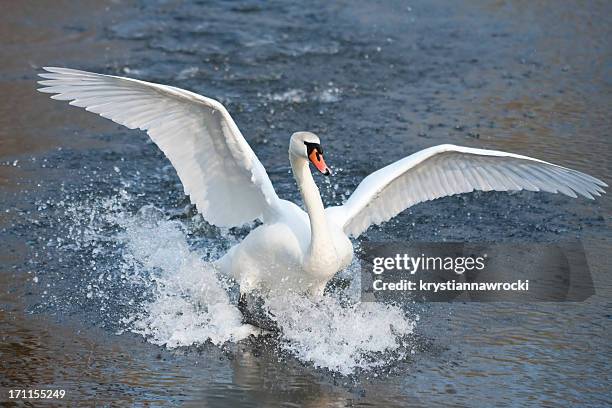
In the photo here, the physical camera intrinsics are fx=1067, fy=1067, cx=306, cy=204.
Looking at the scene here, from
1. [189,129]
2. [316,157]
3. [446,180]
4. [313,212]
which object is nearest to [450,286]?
[446,180]

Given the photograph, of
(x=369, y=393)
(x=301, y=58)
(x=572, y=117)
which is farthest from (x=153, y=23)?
(x=369, y=393)

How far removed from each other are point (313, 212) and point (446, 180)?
1.25 metres

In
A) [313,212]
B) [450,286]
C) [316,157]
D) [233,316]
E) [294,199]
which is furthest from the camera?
[294,199]

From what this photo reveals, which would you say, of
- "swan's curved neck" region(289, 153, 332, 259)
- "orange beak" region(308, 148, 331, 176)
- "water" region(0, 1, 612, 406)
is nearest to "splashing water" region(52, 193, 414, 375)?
"water" region(0, 1, 612, 406)

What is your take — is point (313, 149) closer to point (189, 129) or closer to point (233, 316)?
point (189, 129)

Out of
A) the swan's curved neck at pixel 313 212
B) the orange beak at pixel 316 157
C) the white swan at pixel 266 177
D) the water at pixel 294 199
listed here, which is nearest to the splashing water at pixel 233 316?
the water at pixel 294 199

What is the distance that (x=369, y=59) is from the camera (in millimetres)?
12609

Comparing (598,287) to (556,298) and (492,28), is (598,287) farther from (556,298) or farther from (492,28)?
(492,28)

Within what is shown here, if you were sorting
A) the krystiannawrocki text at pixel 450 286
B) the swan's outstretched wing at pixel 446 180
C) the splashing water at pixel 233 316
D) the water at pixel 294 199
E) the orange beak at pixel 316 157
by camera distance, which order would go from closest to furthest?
1. the water at pixel 294 199
2. the orange beak at pixel 316 157
3. the splashing water at pixel 233 316
4. the swan's outstretched wing at pixel 446 180
5. the krystiannawrocki text at pixel 450 286

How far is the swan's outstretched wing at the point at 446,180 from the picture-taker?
23.8 ft

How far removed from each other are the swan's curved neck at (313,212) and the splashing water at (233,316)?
23.0 inches

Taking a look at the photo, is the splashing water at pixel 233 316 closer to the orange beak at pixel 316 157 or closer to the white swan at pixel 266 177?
the white swan at pixel 266 177

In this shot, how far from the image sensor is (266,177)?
285 inches

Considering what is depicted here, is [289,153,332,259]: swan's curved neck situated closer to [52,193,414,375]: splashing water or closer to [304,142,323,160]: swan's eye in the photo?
[304,142,323,160]: swan's eye
